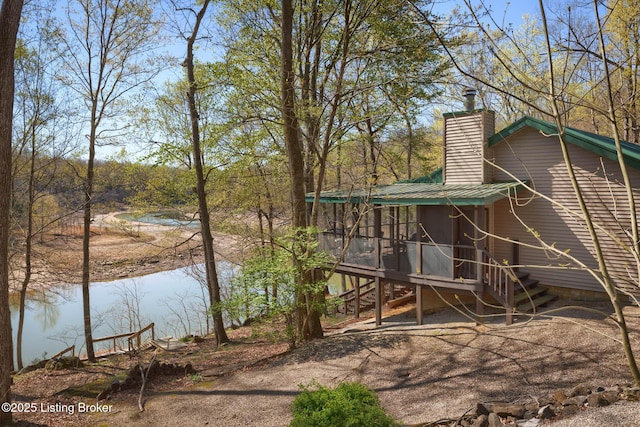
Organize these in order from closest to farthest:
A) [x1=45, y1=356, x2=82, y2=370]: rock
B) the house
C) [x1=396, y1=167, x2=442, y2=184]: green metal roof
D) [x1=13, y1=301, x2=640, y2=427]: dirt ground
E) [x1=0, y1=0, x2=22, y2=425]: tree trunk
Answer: [x1=13, y1=301, x2=640, y2=427]: dirt ground
[x1=0, y1=0, x2=22, y2=425]: tree trunk
the house
[x1=45, y1=356, x2=82, y2=370]: rock
[x1=396, y1=167, x2=442, y2=184]: green metal roof

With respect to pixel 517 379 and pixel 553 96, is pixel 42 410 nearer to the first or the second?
pixel 517 379

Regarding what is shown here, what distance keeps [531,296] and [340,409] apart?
332 inches

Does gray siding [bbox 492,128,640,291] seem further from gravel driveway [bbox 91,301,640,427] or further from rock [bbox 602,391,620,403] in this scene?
rock [bbox 602,391,620,403]

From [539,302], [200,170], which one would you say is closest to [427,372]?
[539,302]

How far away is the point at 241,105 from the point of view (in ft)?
44.3

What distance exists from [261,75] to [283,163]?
4520 mm

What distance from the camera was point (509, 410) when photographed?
573 centimetres

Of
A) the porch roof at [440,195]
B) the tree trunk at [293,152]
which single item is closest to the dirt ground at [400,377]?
the tree trunk at [293,152]

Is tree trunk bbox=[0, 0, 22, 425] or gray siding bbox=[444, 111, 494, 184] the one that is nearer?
tree trunk bbox=[0, 0, 22, 425]

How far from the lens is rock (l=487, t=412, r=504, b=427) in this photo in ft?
17.8

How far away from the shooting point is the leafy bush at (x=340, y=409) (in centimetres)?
502

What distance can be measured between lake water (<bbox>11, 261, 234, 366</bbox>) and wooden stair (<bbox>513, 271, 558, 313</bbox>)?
48.9 ft

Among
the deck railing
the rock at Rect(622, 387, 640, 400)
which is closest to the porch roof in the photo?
the deck railing

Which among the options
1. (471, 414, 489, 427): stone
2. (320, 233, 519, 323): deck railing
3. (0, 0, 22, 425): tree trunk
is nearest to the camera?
(471, 414, 489, 427): stone
